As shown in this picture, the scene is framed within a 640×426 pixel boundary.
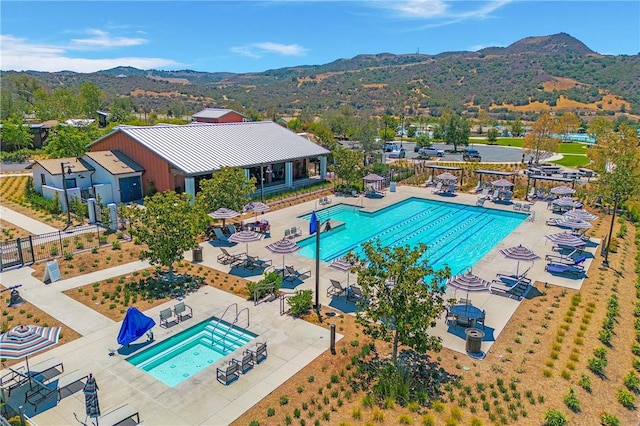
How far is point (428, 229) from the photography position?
102ft

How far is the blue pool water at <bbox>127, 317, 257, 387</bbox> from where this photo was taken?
551 inches

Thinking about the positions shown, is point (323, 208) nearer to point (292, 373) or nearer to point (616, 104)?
point (292, 373)

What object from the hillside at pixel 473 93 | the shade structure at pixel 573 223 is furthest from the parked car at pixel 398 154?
the hillside at pixel 473 93

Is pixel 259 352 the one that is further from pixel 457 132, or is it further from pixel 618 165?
pixel 457 132

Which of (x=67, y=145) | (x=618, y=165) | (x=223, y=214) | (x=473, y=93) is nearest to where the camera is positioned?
(x=223, y=214)

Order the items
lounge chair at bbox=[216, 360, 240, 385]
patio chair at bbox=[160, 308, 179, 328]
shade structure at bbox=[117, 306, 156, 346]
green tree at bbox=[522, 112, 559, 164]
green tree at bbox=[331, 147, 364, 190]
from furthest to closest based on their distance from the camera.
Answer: green tree at bbox=[522, 112, 559, 164], green tree at bbox=[331, 147, 364, 190], patio chair at bbox=[160, 308, 179, 328], shade structure at bbox=[117, 306, 156, 346], lounge chair at bbox=[216, 360, 240, 385]

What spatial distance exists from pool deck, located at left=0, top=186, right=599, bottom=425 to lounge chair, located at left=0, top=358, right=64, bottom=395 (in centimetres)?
40

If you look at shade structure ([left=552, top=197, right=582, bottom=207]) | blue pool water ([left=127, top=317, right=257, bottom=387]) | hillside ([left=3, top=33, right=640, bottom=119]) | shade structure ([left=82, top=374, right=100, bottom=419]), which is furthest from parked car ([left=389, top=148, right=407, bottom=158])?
hillside ([left=3, top=33, right=640, bottom=119])

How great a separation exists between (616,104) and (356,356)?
164 m

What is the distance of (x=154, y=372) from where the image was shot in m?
13.9

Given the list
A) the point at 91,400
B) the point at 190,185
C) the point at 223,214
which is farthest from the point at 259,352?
the point at 190,185

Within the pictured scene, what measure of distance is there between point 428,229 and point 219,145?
63.2ft

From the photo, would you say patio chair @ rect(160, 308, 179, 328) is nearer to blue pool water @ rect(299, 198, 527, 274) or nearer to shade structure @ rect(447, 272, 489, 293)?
blue pool water @ rect(299, 198, 527, 274)

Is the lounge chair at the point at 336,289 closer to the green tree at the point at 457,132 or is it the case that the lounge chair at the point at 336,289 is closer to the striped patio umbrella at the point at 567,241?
the striped patio umbrella at the point at 567,241
